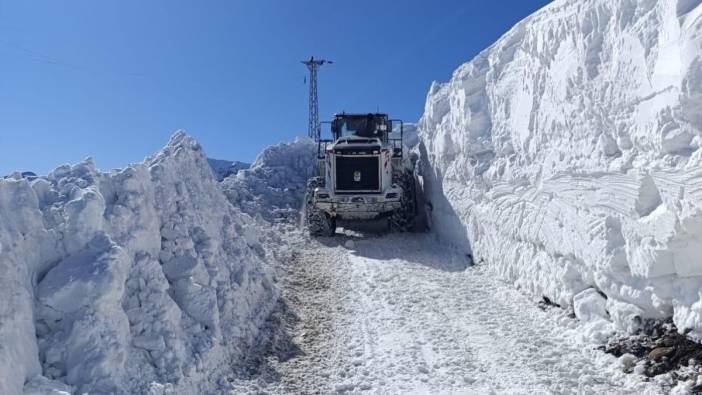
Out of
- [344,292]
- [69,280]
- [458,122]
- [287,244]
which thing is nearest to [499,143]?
[458,122]

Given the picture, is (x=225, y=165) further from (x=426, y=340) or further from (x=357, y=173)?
(x=426, y=340)

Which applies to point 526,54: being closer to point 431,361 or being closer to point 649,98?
point 649,98

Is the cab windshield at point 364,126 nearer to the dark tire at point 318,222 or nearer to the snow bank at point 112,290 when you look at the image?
the dark tire at point 318,222

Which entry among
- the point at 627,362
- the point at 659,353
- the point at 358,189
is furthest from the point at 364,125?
the point at 659,353

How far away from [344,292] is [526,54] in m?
5.58

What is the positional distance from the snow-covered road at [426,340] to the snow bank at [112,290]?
93 cm

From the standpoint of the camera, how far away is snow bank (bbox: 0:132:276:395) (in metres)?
4.82

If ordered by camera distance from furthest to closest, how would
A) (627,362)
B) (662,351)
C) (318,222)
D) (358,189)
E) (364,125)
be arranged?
(364,125) → (358,189) → (318,222) → (627,362) → (662,351)

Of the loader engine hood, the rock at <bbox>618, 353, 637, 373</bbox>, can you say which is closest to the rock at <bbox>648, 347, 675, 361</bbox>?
the rock at <bbox>618, 353, 637, 373</bbox>

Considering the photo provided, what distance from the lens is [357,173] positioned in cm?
1559

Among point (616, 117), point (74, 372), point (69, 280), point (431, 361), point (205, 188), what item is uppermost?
point (616, 117)

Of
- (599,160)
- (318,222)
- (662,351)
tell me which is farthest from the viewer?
(318,222)

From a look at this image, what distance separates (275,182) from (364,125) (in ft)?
12.5

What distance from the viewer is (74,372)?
477cm
